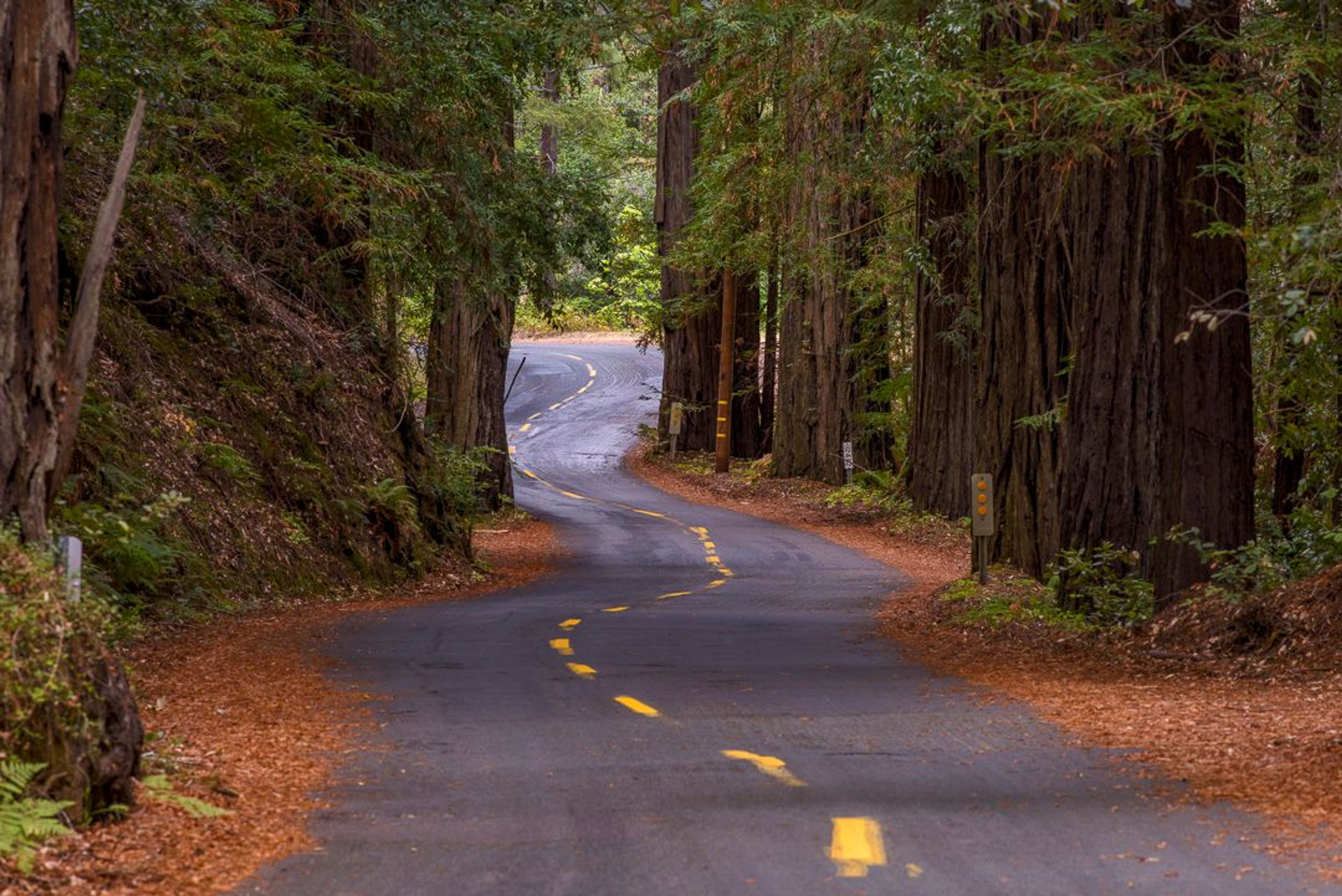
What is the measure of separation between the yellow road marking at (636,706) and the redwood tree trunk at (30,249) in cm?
378

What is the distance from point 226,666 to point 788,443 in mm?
29358

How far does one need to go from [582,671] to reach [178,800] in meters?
5.51

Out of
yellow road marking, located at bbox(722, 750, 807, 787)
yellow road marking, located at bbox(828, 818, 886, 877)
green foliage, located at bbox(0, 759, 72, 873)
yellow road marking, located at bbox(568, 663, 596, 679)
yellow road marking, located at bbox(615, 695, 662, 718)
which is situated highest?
green foliage, located at bbox(0, 759, 72, 873)

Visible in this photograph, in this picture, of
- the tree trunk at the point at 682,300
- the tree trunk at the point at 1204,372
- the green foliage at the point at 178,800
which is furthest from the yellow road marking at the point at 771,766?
the tree trunk at the point at 682,300

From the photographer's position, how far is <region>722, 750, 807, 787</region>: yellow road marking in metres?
7.83

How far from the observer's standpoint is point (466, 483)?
24.6 meters

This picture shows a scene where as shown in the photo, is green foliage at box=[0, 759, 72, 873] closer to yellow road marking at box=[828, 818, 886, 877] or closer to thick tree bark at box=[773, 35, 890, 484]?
yellow road marking at box=[828, 818, 886, 877]

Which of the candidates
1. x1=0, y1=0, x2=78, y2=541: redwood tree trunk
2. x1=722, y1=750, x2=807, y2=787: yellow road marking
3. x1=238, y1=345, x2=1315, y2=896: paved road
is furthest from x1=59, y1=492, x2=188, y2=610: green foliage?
x1=722, y1=750, x2=807, y2=787: yellow road marking

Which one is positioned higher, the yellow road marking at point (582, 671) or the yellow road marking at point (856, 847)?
the yellow road marking at point (856, 847)

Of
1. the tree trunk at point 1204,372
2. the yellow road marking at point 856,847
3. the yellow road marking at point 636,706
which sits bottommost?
the yellow road marking at point 636,706

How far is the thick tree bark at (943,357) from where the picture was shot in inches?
1053

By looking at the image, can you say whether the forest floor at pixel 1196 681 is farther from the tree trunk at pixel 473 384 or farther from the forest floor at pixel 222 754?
the tree trunk at pixel 473 384

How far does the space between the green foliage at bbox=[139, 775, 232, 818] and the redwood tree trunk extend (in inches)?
56.4

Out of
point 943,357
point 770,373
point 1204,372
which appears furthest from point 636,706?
point 770,373
